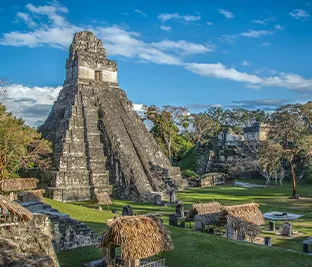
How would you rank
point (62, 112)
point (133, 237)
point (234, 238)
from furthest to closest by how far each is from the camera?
point (62, 112)
point (234, 238)
point (133, 237)

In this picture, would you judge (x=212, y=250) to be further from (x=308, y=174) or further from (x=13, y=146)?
(x=308, y=174)

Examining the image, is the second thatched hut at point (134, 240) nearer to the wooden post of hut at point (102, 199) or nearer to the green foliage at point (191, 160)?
the wooden post of hut at point (102, 199)

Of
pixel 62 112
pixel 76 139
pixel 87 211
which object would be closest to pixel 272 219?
pixel 87 211

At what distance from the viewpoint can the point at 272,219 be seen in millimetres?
17109

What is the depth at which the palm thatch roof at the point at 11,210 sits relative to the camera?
27.4ft

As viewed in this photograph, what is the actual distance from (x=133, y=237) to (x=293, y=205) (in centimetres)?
1549

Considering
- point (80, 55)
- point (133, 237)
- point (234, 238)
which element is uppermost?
point (80, 55)

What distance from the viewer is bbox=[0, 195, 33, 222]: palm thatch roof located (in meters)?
8.36

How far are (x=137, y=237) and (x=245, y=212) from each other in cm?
697

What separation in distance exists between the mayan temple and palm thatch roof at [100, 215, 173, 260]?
514 inches

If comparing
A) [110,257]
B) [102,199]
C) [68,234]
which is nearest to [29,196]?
[102,199]

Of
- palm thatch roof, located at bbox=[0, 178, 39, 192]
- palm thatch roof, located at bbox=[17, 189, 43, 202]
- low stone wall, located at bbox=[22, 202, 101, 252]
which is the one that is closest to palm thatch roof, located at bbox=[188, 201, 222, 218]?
low stone wall, located at bbox=[22, 202, 101, 252]

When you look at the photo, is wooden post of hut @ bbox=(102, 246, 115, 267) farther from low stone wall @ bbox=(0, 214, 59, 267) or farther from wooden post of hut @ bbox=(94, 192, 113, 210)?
wooden post of hut @ bbox=(94, 192, 113, 210)

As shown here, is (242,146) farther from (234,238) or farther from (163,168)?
(234,238)
